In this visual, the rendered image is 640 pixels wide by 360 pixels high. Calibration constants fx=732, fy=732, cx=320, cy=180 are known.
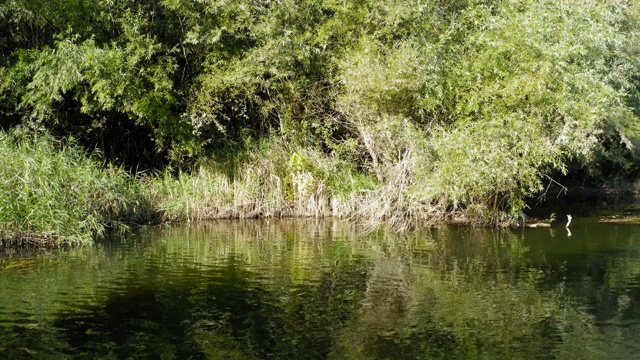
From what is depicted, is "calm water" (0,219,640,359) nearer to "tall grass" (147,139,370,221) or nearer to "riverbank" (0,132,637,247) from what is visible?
"riverbank" (0,132,637,247)

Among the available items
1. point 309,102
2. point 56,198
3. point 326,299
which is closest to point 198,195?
point 309,102

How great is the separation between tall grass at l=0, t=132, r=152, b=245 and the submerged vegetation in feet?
0.30

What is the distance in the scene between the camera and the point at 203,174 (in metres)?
26.6

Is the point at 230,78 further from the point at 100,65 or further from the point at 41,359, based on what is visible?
the point at 41,359

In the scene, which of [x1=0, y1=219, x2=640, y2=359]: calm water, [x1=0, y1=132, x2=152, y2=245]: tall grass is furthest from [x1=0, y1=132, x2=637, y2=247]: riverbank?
[x1=0, y1=219, x2=640, y2=359]: calm water

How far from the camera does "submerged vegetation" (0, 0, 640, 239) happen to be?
22547mm

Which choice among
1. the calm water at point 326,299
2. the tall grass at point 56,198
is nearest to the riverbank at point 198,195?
the tall grass at point 56,198

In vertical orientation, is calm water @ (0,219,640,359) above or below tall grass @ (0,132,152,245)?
below

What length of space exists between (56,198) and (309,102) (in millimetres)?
11241

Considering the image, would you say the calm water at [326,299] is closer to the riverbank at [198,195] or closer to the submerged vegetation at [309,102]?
the riverbank at [198,195]

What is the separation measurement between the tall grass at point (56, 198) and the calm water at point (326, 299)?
3.42 feet

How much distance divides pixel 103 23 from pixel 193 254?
10.6 m

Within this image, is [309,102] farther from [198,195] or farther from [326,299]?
[326,299]

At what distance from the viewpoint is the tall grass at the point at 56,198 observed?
19.2 metres
